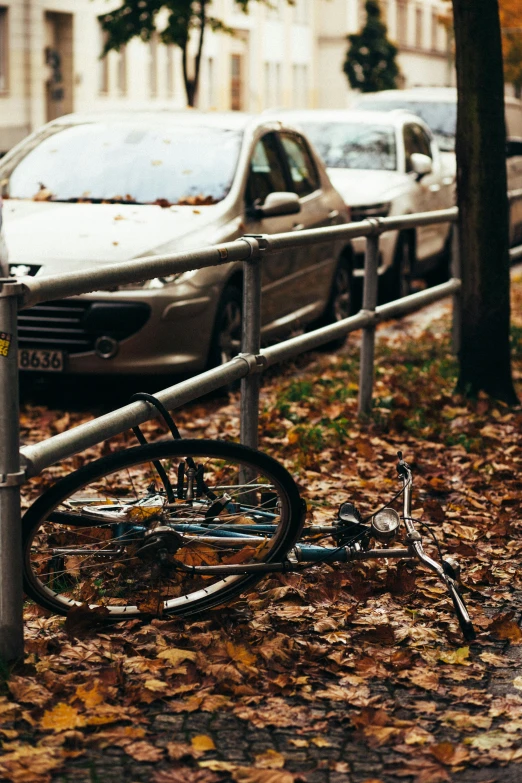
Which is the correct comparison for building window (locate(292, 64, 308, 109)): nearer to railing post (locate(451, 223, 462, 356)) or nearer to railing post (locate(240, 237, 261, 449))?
railing post (locate(451, 223, 462, 356))

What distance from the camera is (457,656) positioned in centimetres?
413

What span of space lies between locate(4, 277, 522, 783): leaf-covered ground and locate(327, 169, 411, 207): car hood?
20.9ft

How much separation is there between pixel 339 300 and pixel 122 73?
99.4ft

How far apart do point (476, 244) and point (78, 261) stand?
88.9 inches

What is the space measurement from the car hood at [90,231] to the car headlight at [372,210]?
3660 millimetres

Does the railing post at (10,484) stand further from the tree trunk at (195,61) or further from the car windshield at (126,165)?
the tree trunk at (195,61)

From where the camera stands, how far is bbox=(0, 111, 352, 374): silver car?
759 cm

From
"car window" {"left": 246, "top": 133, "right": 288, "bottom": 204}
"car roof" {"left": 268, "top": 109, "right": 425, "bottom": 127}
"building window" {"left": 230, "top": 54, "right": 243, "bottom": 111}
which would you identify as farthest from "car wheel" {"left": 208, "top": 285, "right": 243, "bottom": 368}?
"building window" {"left": 230, "top": 54, "right": 243, "bottom": 111}

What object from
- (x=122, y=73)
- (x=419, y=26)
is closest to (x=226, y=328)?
(x=122, y=73)

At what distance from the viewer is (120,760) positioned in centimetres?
341

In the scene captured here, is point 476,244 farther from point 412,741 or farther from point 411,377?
point 412,741

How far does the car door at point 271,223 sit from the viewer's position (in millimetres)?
8516

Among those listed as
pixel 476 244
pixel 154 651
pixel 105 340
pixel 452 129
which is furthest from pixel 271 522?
pixel 452 129

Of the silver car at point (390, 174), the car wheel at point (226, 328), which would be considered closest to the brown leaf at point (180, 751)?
the car wheel at point (226, 328)
